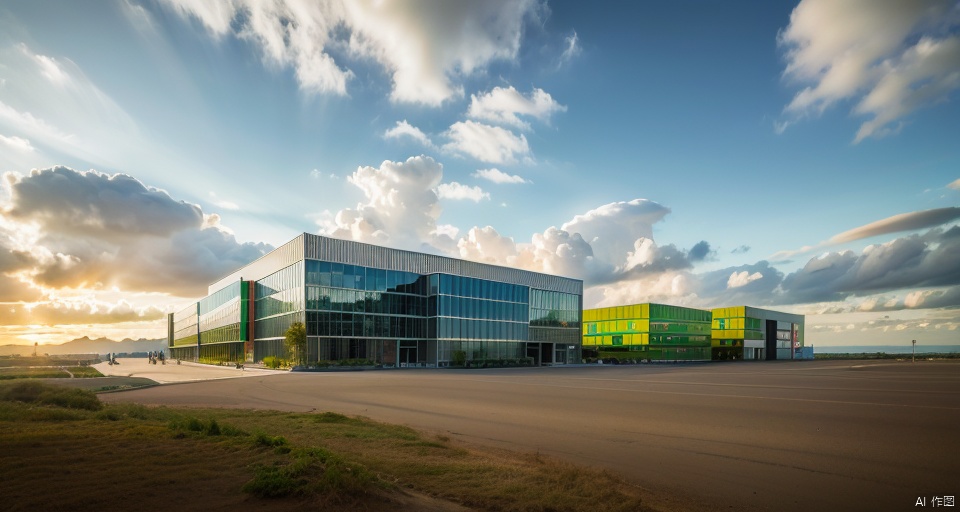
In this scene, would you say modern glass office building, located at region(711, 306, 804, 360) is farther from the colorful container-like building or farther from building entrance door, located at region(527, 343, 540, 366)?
building entrance door, located at region(527, 343, 540, 366)

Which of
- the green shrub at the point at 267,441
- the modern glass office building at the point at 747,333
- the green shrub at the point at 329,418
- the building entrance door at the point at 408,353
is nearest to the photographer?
the green shrub at the point at 267,441

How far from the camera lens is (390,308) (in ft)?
195

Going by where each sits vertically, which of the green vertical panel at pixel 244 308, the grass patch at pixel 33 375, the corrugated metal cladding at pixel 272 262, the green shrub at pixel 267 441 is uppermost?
the corrugated metal cladding at pixel 272 262

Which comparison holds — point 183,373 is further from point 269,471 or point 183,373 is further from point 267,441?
point 269,471

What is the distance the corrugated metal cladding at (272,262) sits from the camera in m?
54.6

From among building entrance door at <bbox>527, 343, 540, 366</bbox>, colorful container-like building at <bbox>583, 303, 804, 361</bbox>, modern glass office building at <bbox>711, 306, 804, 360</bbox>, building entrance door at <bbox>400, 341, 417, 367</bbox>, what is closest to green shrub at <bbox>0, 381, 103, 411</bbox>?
building entrance door at <bbox>400, 341, 417, 367</bbox>

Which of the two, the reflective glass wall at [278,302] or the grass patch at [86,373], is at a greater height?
the reflective glass wall at [278,302]

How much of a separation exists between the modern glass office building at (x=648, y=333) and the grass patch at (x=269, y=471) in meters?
87.9

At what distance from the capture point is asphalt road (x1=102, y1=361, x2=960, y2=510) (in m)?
8.00

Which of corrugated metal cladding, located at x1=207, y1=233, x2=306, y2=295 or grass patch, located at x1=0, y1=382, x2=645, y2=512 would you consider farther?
corrugated metal cladding, located at x1=207, y1=233, x2=306, y2=295

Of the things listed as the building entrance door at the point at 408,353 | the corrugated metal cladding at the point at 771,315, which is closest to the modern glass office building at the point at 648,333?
the corrugated metal cladding at the point at 771,315

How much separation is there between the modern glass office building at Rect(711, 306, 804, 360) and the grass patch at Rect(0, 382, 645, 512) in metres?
120

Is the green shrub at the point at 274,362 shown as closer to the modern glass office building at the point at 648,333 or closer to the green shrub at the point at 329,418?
the green shrub at the point at 329,418

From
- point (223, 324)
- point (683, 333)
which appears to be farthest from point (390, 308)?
point (683, 333)
